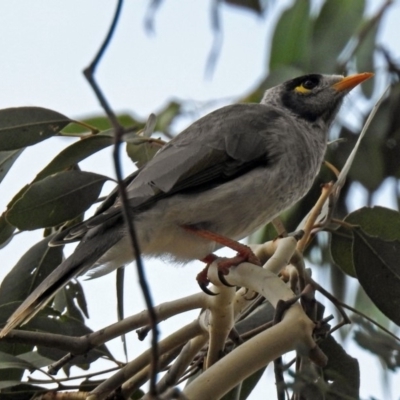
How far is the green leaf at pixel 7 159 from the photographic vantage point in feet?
9.29

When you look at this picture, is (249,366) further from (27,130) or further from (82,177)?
(27,130)

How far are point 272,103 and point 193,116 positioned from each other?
0.32 meters

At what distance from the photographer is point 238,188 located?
274cm

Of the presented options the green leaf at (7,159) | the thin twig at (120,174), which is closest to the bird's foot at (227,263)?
the green leaf at (7,159)

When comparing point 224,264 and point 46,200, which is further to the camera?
point 46,200

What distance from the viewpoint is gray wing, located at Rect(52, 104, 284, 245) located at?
2.60 metres

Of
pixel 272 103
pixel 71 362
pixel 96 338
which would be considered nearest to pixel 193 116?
pixel 272 103

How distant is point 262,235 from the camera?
3.43 meters

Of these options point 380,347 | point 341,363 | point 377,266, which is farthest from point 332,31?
point 380,347

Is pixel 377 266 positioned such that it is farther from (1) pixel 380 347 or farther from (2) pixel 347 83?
(2) pixel 347 83

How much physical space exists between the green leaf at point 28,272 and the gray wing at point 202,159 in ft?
0.89

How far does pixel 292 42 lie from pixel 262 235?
80 centimetres

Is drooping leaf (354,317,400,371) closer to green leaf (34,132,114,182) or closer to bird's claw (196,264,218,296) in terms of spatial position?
bird's claw (196,264,218,296)

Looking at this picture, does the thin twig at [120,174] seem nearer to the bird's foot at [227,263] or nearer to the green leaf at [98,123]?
the bird's foot at [227,263]
